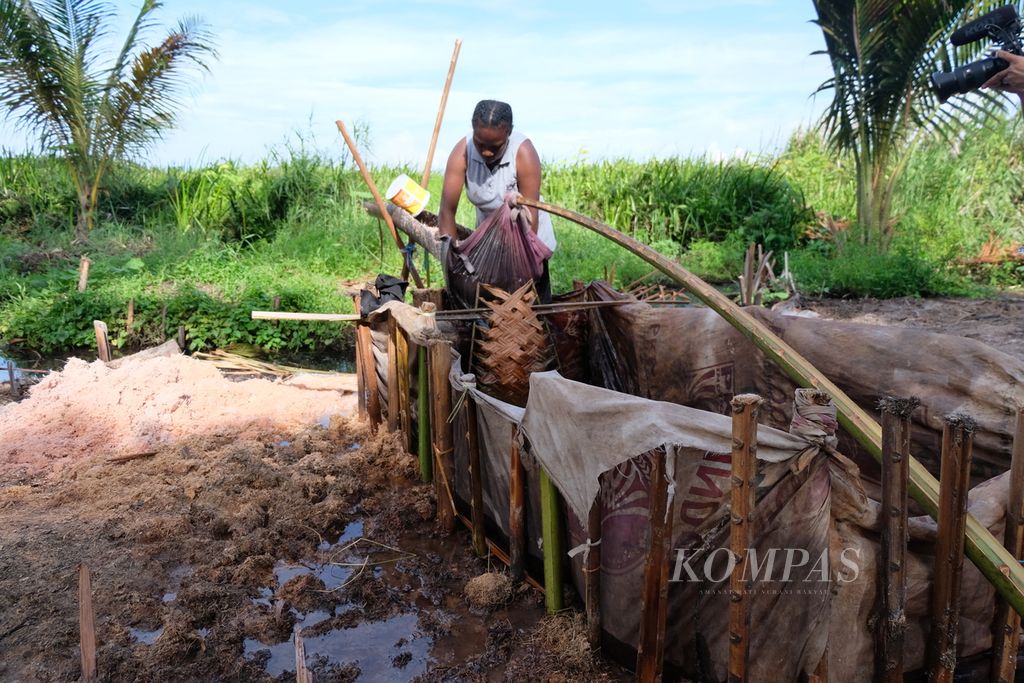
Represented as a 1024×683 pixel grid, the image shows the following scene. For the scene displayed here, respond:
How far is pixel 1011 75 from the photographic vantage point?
3.37 meters

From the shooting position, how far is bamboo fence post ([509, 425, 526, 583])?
3348mm

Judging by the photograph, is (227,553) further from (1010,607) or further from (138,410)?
(1010,607)

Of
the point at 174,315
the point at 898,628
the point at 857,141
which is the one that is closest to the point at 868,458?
the point at 898,628

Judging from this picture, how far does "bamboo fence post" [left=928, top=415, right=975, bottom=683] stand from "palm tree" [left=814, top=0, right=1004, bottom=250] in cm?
858

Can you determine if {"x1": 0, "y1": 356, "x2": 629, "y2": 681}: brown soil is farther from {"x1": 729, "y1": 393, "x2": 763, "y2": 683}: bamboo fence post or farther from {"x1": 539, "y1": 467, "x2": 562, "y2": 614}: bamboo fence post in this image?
{"x1": 729, "y1": 393, "x2": 763, "y2": 683}: bamboo fence post

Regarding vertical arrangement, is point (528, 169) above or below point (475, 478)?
above

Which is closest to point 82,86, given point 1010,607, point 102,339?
point 102,339

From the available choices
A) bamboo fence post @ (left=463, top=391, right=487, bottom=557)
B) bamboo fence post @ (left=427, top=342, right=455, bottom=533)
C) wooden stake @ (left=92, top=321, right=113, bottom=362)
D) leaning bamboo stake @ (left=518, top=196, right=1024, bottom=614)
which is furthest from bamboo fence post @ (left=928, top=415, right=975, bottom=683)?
wooden stake @ (left=92, top=321, right=113, bottom=362)

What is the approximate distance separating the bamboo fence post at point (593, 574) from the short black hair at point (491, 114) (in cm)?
263

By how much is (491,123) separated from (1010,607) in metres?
3.47

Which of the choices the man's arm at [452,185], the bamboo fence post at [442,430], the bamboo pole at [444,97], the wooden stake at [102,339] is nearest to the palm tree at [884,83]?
the bamboo pole at [444,97]

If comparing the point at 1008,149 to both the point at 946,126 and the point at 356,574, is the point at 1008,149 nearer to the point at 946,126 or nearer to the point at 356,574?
the point at 946,126

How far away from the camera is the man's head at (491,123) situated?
185 inches

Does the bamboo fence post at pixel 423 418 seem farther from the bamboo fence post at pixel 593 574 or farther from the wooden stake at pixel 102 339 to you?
the wooden stake at pixel 102 339
